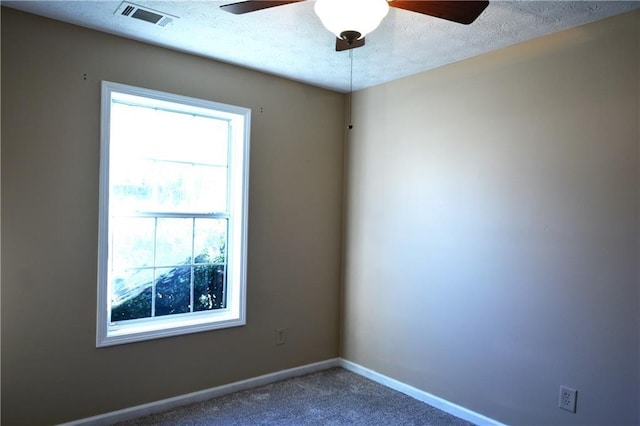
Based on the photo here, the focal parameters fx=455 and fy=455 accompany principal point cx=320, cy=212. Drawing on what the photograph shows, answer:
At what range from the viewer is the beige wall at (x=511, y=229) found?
236 centimetres

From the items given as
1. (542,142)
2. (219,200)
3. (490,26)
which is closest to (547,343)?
(542,142)

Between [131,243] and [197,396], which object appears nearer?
[131,243]

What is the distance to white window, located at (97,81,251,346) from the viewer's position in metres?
2.89

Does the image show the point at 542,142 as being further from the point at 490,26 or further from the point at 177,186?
the point at 177,186

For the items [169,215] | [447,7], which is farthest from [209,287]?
[447,7]

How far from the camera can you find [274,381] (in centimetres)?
354

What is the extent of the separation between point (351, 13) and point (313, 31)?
1.15 m

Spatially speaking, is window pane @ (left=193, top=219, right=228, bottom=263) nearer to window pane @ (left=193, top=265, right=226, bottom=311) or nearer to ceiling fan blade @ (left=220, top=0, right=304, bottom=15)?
window pane @ (left=193, top=265, right=226, bottom=311)

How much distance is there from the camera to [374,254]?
368cm

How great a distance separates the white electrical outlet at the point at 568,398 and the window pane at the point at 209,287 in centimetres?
228

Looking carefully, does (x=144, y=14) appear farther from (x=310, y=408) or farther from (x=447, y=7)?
(x=310, y=408)

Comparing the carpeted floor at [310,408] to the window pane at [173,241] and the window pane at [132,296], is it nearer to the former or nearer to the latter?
the window pane at [132,296]

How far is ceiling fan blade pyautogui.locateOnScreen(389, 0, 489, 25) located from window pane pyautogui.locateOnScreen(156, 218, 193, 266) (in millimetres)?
2112

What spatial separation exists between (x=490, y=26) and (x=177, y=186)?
221cm
